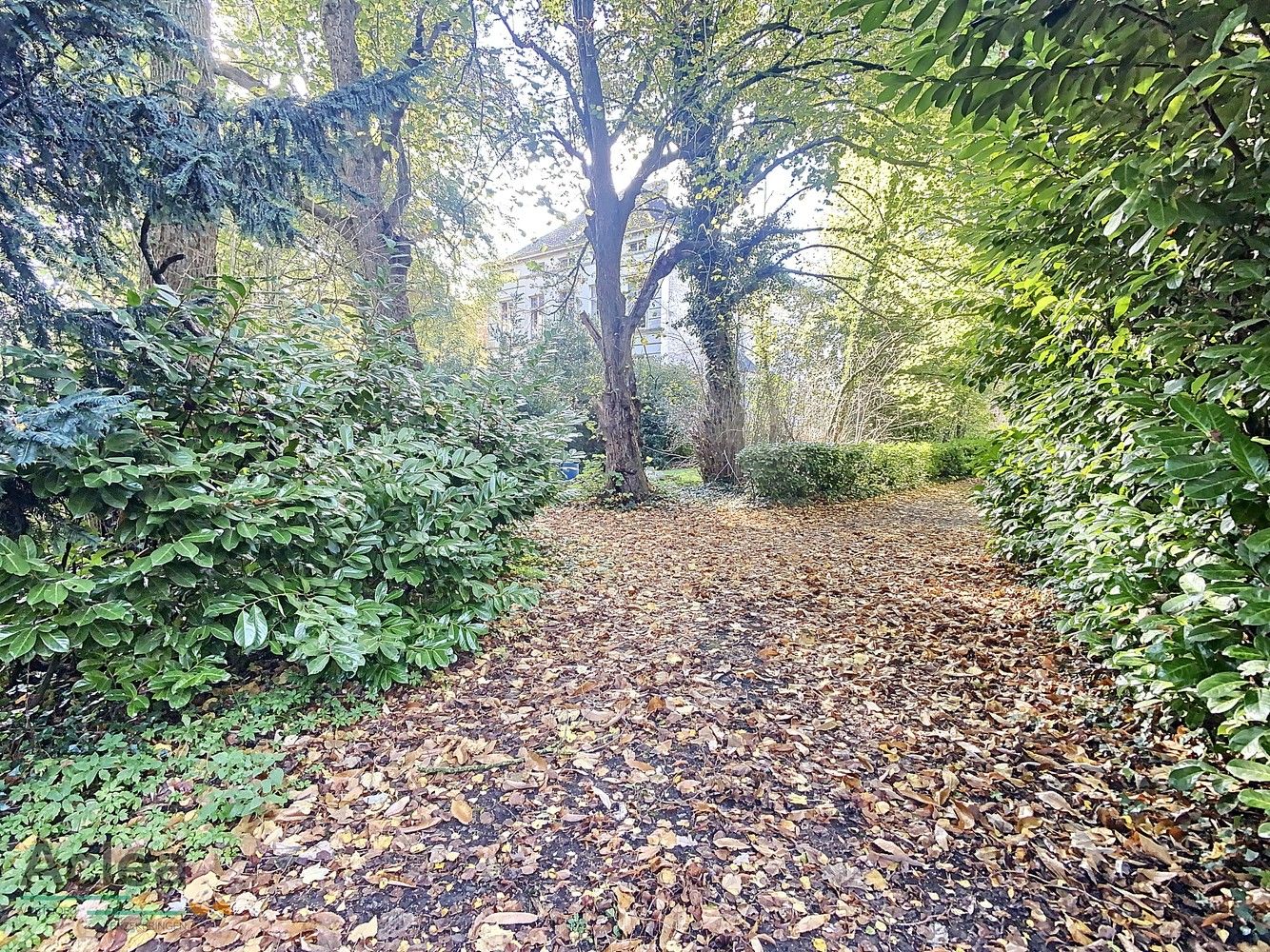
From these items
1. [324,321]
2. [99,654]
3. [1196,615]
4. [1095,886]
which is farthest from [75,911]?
[1196,615]

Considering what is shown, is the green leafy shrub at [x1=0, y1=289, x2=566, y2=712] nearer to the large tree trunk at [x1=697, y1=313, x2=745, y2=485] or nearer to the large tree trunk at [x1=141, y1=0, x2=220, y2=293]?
the large tree trunk at [x1=141, y1=0, x2=220, y2=293]

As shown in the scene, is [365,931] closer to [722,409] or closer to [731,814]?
[731,814]

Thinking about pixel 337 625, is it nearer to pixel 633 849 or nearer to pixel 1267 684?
pixel 633 849

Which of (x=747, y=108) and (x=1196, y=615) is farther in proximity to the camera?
(x=747, y=108)

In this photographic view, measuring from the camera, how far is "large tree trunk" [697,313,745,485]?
941 centimetres

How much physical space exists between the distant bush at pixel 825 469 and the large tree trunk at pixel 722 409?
26.6 inches

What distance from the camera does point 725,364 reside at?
31.0 ft

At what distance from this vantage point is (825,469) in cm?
840

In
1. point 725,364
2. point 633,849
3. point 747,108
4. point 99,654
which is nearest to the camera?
point 633,849

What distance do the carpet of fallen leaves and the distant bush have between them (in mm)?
4955

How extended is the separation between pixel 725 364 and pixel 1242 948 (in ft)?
28.8

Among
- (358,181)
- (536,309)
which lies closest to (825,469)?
(536,309)

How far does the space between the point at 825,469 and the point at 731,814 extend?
23.8ft

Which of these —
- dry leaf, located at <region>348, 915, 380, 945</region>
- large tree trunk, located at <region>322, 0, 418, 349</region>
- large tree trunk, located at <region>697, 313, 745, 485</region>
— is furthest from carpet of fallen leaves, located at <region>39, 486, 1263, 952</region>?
large tree trunk, located at <region>697, 313, 745, 485</region>
